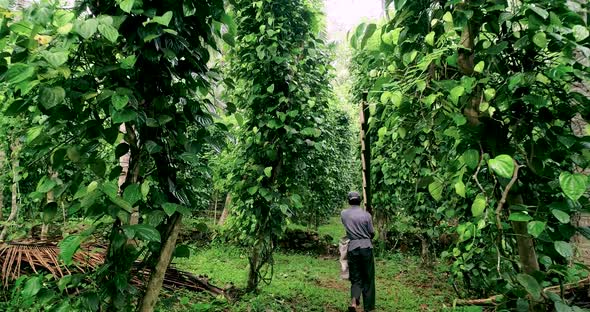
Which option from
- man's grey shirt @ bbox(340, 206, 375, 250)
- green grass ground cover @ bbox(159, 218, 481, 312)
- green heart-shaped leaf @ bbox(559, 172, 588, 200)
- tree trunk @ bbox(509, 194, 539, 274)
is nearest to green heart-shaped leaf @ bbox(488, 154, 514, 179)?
green heart-shaped leaf @ bbox(559, 172, 588, 200)

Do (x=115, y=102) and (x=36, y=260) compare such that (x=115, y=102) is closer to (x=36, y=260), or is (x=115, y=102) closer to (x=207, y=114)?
(x=207, y=114)

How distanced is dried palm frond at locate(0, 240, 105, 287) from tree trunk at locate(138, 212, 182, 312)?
1.64 meters

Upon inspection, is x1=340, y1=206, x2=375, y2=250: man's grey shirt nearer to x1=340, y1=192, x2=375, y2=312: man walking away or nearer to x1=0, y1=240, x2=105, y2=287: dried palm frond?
x1=340, y1=192, x2=375, y2=312: man walking away

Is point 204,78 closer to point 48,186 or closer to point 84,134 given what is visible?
point 84,134

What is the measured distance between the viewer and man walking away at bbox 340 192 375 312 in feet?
12.6

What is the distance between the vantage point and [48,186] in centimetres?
115

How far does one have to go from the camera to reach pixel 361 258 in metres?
3.89

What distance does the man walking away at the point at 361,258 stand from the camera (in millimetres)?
3854

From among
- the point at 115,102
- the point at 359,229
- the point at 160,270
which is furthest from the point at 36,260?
the point at 359,229

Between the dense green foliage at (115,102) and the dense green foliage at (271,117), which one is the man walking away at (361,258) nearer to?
the dense green foliage at (271,117)

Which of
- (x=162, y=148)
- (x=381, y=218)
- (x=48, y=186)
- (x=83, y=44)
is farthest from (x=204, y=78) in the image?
(x=381, y=218)

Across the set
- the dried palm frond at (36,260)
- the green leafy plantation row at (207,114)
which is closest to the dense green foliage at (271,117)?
the dried palm frond at (36,260)

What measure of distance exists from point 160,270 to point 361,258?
9.31 feet

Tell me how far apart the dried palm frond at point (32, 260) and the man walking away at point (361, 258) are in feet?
7.62
